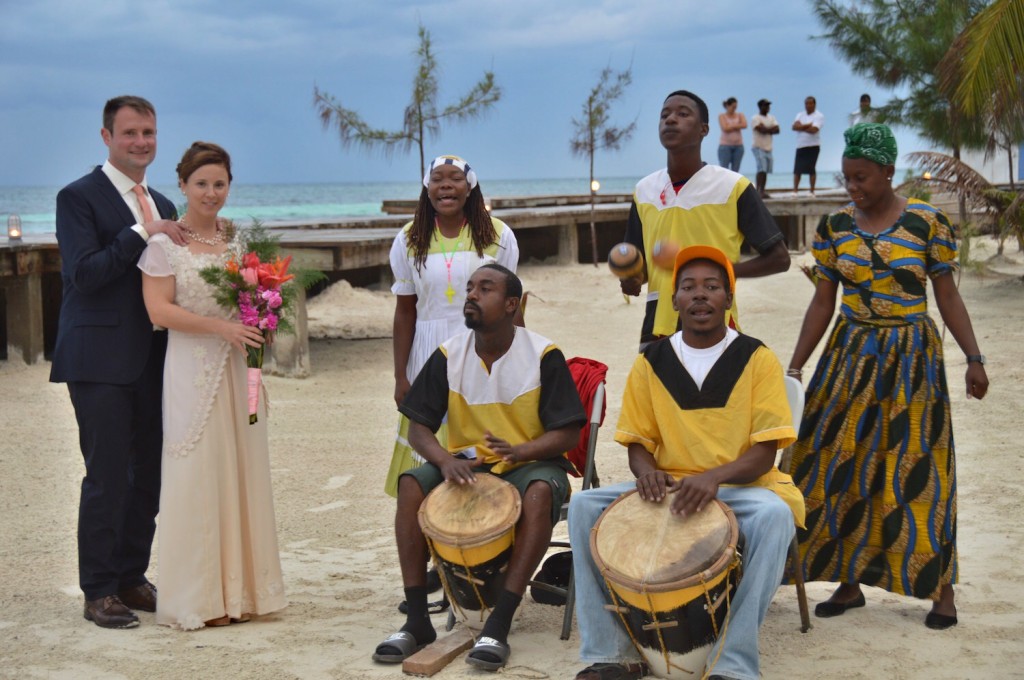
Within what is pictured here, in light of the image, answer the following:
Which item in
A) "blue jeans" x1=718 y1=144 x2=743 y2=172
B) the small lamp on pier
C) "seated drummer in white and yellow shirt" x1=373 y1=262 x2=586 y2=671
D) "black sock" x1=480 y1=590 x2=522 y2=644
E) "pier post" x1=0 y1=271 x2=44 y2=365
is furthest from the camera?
"blue jeans" x1=718 y1=144 x2=743 y2=172

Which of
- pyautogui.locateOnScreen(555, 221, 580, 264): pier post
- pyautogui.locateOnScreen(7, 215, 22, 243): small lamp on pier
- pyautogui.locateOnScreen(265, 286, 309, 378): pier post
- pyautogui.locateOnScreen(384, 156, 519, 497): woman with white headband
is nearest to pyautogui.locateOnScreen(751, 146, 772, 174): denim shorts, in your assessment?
pyautogui.locateOnScreen(555, 221, 580, 264): pier post

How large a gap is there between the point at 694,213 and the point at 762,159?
16816 millimetres

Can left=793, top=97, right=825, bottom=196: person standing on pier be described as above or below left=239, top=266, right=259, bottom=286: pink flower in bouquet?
above

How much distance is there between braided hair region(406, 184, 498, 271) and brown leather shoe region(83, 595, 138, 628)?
1.91 m

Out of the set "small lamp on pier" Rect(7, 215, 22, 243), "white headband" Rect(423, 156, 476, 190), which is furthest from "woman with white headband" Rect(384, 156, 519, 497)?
"small lamp on pier" Rect(7, 215, 22, 243)

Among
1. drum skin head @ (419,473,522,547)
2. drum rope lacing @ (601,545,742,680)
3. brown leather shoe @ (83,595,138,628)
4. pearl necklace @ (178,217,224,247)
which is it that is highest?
pearl necklace @ (178,217,224,247)

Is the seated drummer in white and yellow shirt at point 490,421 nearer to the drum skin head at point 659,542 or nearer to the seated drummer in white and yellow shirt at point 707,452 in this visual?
the seated drummer in white and yellow shirt at point 707,452

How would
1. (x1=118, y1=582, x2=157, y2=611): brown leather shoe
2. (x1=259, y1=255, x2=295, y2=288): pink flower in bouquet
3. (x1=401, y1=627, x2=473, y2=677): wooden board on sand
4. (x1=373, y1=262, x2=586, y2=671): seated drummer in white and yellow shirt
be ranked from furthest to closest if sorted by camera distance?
(x1=118, y1=582, x2=157, y2=611): brown leather shoe
(x1=259, y1=255, x2=295, y2=288): pink flower in bouquet
(x1=373, y1=262, x2=586, y2=671): seated drummer in white and yellow shirt
(x1=401, y1=627, x2=473, y2=677): wooden board on sand

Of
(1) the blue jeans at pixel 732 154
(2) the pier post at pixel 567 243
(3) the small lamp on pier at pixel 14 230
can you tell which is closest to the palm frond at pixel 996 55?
(3) the small lamp on pier at pixel 14 230

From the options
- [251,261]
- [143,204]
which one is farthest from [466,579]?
[143,204]

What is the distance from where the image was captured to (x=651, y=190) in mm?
5086

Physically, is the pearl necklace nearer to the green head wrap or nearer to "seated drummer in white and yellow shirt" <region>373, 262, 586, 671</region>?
"seated drummer in white and yellow shirt" <region>373, 262, 586, 671</region>

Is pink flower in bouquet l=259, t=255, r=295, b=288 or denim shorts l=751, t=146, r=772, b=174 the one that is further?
denim shorts l=751, t=146, r=772, b=174

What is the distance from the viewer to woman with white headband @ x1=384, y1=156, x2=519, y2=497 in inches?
207
